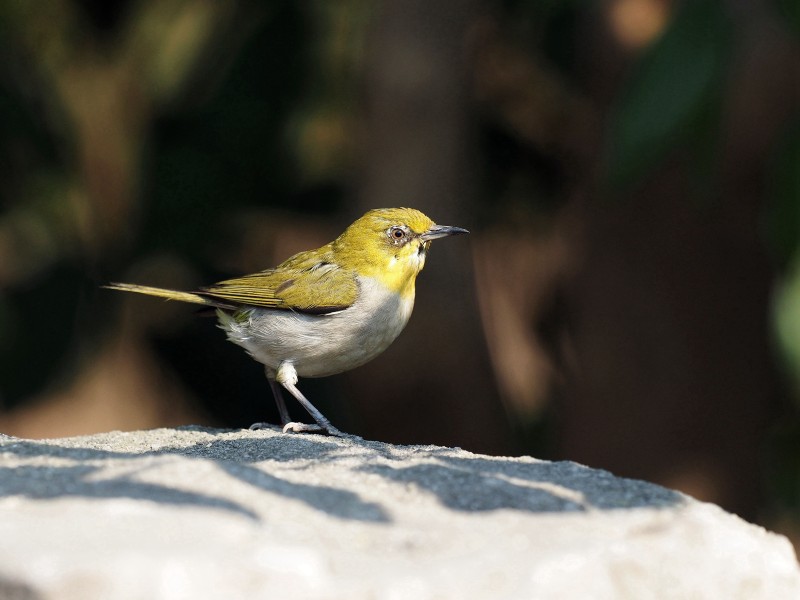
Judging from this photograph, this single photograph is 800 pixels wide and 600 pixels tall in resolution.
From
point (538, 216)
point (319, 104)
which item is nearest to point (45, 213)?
point (319, 104)

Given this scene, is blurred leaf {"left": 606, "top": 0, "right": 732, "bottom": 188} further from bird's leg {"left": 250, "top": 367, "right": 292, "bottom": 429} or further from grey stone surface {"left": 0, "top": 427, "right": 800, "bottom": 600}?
grey stone surface {"left": 0, "top": 427, "right": 800, "bottom": 600}

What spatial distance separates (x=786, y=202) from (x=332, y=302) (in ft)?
6.66

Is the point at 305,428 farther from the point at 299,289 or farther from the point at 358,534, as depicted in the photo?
the point at 358,534

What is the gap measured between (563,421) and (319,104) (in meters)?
2.89

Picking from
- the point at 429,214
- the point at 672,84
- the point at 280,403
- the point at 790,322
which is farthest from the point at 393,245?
the point at 429,214

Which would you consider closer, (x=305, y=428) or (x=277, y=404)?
(x=305, y=428)

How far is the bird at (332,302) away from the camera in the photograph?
5.28 m

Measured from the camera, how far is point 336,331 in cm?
528

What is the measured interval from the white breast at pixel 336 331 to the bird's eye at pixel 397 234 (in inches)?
7.7

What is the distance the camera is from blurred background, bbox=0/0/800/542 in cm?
767

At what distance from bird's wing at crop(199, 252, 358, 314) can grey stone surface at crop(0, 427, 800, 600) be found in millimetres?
1833

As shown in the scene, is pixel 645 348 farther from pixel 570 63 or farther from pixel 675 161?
pixel 570 63

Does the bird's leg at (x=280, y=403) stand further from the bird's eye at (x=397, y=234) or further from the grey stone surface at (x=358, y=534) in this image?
the grey stone surface at (x=358, y=534)

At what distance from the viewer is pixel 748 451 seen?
795 cm
